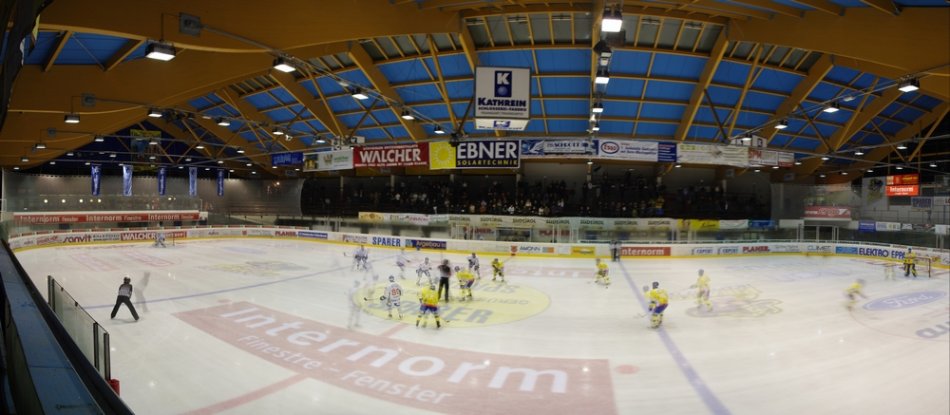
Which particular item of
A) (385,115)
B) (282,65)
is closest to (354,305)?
(282,65)

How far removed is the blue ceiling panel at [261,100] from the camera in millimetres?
31191

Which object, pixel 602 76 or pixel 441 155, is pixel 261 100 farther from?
pixel 602 76

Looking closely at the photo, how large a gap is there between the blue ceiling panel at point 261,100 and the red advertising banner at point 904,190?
1777 inches

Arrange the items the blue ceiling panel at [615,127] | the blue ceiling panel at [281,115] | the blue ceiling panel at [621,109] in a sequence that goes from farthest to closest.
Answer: the blue ceiling panel at [281,115]
the blue ceiling panel at [615,127]
the blue ceiling panel at [621,109]

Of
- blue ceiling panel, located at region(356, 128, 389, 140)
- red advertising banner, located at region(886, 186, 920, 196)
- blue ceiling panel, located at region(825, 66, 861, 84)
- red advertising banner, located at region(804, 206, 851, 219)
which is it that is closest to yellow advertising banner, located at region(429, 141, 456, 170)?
blue ceiling panel, located at region(356, 128, 389, 140)

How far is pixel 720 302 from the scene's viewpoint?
14.4m

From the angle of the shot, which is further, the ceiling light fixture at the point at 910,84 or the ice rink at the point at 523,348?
the ceiling light fixture at the point at 910,84

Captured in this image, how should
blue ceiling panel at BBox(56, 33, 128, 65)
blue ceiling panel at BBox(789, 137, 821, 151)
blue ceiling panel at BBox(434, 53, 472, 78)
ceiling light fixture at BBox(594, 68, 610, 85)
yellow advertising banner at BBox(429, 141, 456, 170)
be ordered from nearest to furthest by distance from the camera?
1. ceiling light fixture at BBox(594, 68, 610, 85)
2. blue ceiling panel at BBox(56, 33, 128, 65)
3. yellow advertising banner at BBox(429, 141, 456, 170)
4. blue ceiling panel at BBox(434, 53, 472, 78)
5. blue ceiling panel at BBox(789, 137, 821, 151)

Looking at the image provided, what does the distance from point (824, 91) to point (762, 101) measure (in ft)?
10.2

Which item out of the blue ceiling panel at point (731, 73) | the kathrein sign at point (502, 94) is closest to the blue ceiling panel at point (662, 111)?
the blue ceiling panel at point (731, 73)

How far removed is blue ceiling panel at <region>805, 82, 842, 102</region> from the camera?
975 inches

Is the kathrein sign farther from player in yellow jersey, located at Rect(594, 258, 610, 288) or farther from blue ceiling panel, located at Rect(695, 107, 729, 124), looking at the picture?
blue ceiling panel, located at Rect(695, 107, 729, 124)

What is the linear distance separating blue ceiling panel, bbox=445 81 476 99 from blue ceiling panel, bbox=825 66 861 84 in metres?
16.5

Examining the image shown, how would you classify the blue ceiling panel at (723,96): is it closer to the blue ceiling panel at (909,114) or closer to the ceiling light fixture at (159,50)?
the blue ceiling panel at (909,114)
